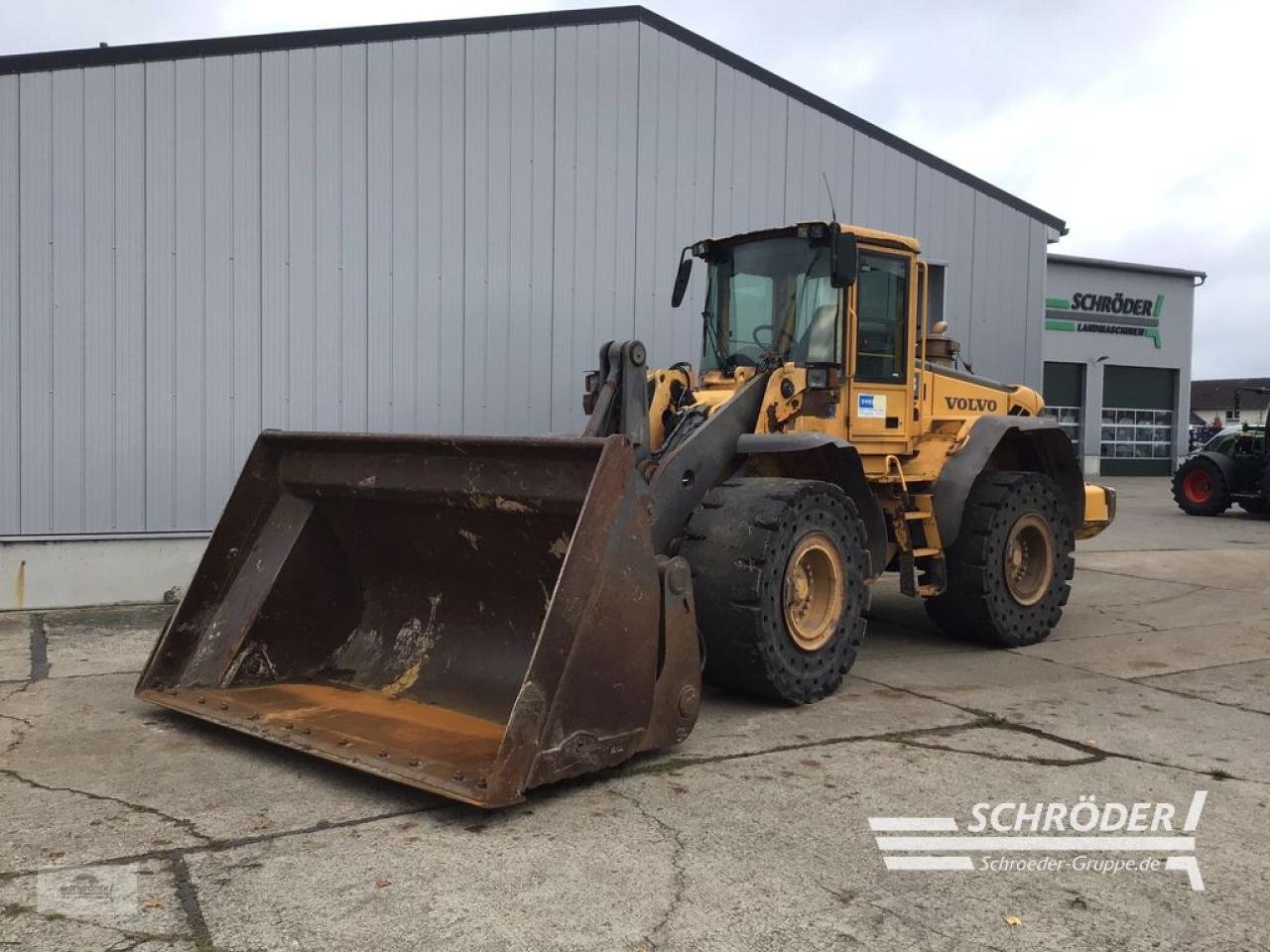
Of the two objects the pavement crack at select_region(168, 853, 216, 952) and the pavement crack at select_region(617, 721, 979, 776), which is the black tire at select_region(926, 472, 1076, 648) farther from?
the pavement crack at select_region(168, 853, 216, 952)

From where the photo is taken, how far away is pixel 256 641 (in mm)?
5566

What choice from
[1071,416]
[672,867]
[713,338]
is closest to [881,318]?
[713,338]

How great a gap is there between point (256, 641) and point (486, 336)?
5.09 m

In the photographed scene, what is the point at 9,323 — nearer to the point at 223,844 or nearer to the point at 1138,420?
the point at 223,844

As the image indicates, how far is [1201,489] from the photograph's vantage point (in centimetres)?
1952

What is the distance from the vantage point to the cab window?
6828 millimetres

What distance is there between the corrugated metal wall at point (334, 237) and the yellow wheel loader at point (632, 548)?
3221 millimetres

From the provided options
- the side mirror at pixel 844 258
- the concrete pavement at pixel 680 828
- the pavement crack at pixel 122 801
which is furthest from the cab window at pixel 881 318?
the pavement crack at pixel 122 801

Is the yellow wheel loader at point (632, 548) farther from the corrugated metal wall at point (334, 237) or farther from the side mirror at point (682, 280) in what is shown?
the corrugated metal wall at point (334, 237)

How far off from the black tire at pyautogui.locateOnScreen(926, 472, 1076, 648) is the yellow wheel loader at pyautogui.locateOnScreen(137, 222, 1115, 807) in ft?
0.07

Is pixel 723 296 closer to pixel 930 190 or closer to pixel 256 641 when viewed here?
pixel 256 641

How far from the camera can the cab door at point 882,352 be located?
22.4 ft

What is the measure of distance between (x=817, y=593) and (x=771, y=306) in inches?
73.6

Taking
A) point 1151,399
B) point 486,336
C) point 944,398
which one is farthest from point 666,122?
point 1151,399
